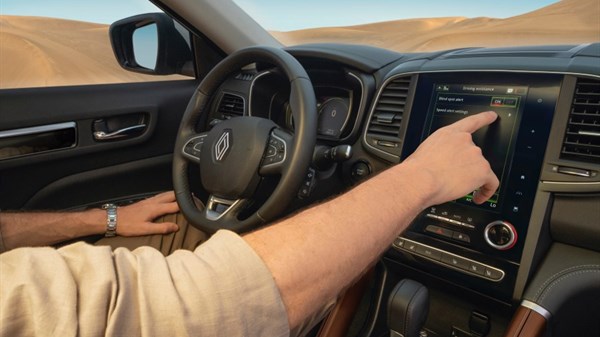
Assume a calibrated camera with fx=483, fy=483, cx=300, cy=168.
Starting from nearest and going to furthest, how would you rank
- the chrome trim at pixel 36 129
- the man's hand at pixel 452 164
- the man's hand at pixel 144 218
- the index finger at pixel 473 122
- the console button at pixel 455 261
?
the man's hand at pixel 452 164
the index finger at pixel 473 122
the console button at pixel 455 261
the man's hand at pixel 144 218
the chrome trim at pixel 36 129

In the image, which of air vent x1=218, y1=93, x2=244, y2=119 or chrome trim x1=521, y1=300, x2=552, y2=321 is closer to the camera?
chrome trim x1=521, y1=300, x2=552, y2=321

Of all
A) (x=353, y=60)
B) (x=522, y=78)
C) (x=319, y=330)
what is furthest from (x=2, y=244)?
(x=522, y=78)

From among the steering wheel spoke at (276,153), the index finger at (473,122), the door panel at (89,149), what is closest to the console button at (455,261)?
the index finger at (473,122)

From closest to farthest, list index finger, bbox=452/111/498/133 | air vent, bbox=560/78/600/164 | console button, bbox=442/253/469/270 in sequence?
index finger, bbox=452/111/498/133
air vent, bbox=560/78/600/164
console button, bbox=442/253/469/270

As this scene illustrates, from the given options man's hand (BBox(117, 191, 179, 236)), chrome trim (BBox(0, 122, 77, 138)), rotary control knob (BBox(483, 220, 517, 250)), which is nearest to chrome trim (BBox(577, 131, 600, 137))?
rotary control knob (BBox(483, 220, 517, 250))

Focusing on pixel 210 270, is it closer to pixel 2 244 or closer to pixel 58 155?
pixel 2 244

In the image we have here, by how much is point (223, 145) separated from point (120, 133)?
2.63 ft

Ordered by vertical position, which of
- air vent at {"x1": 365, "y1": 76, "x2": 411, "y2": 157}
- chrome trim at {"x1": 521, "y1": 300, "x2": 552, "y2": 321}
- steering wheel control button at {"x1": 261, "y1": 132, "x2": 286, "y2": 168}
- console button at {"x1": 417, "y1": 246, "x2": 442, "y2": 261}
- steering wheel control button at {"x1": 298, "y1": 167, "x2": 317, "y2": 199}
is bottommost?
chrome trim at {"x1": 521, "y1": 300, "x2": 552, "y2": 321}

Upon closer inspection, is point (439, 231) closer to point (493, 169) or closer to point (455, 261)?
point (455, 261)

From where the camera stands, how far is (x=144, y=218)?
5.32 feet

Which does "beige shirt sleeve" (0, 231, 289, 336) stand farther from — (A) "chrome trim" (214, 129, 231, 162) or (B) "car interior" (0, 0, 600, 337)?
(A) "chrome trim" (214, 129, 231, 162)

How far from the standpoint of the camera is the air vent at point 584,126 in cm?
117

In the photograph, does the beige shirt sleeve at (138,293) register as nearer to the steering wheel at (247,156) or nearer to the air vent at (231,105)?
the steering wheel at (247,156)

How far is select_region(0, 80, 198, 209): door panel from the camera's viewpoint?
1801 millimetres
